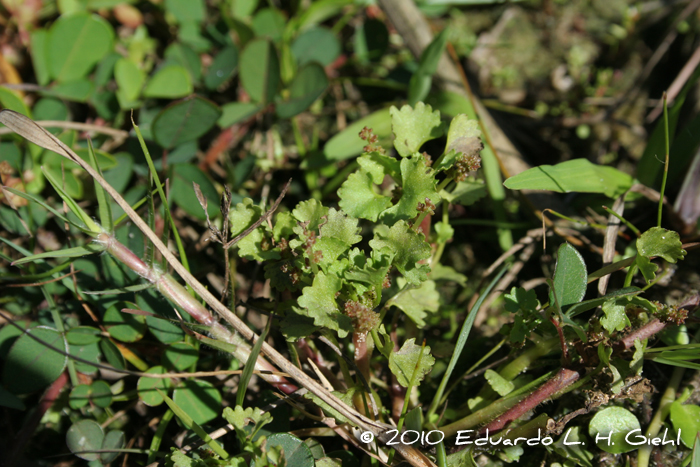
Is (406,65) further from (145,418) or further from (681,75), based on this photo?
(145,418)

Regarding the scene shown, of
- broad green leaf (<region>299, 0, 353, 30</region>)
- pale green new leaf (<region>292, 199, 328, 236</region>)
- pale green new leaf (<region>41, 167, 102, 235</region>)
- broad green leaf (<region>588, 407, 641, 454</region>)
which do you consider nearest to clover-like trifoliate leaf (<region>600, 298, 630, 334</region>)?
broad green leaf (<region>588, 407, 641, 454</region>)

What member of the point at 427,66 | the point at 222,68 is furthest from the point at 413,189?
the point at 222,68

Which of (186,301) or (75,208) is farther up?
(75,208)

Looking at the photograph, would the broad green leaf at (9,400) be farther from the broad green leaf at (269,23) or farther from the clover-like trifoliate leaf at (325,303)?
the broad green leaf at (269,23)

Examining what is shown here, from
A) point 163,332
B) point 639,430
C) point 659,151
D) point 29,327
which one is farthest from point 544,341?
point 29,327

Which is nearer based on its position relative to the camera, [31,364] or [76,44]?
[31,364]

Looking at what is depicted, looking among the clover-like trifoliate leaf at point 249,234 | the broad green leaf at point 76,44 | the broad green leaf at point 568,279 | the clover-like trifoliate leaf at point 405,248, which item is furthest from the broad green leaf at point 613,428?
the broad green leaf at point 76,44

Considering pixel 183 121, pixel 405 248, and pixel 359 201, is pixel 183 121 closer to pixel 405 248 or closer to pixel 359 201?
pixel 359 201
